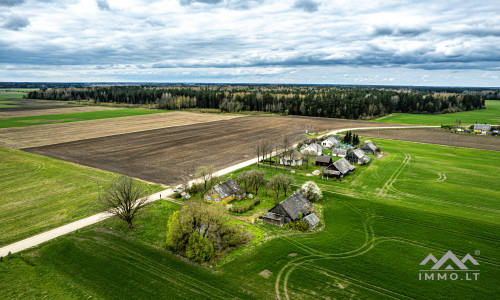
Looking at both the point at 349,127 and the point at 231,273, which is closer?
the point at 231,273

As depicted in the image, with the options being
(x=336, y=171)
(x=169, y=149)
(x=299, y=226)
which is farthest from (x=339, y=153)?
(x=169, y=149)

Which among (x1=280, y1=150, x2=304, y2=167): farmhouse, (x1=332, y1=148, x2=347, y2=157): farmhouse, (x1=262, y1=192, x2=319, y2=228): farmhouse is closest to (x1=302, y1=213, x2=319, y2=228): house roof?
(x1=262, y1=192, x2=319, y2=228): farmhouse

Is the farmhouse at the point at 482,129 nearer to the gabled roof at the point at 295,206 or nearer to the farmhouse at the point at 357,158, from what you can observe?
the farmhouse at the point at 357,158

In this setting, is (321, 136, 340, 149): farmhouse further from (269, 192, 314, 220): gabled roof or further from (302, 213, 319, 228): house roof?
(302, 213, 319, 228): house roof

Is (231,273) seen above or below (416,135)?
below

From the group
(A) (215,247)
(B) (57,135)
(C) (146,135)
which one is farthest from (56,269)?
(B) (57,135)

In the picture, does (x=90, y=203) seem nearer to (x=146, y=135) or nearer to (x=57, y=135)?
(x=146, y=135)
